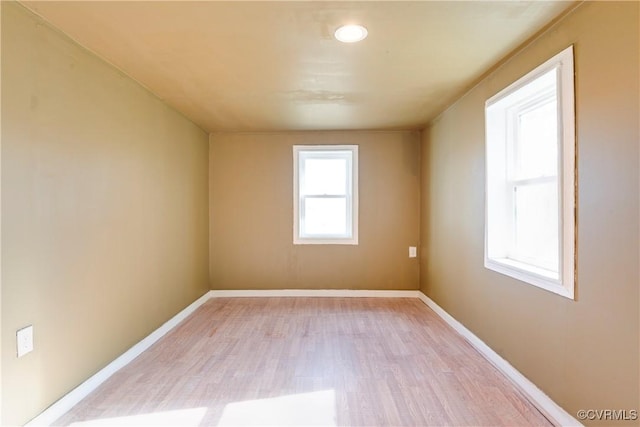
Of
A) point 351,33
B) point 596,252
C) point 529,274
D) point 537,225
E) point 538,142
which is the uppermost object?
point 351,33

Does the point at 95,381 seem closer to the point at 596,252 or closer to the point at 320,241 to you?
the point at 320,241

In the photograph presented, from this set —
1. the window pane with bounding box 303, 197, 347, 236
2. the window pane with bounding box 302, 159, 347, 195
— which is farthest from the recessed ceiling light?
the window pane with bounding box 303, 197, 347, 236

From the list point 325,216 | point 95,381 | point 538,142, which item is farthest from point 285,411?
point 325,216

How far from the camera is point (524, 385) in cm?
198

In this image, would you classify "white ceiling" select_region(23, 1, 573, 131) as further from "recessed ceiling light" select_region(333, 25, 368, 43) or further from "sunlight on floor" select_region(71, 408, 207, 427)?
"sunlight on floor" select_region(71, 408, 207, 427)

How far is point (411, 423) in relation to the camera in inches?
67.4

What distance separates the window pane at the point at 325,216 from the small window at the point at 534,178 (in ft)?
6.78

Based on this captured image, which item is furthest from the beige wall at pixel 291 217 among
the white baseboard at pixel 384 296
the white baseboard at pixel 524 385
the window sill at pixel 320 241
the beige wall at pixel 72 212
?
the white baseboard at pixel 524 385

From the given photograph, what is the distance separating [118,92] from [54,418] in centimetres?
204

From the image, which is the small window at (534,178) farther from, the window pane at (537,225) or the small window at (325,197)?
the small window at (325,197)

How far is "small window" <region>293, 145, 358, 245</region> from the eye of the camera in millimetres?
4184

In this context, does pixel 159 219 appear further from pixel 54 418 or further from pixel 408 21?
pixel 408 21

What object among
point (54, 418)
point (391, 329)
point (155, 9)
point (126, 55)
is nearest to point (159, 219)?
point (126, 55)

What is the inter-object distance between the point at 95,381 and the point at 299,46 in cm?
245
